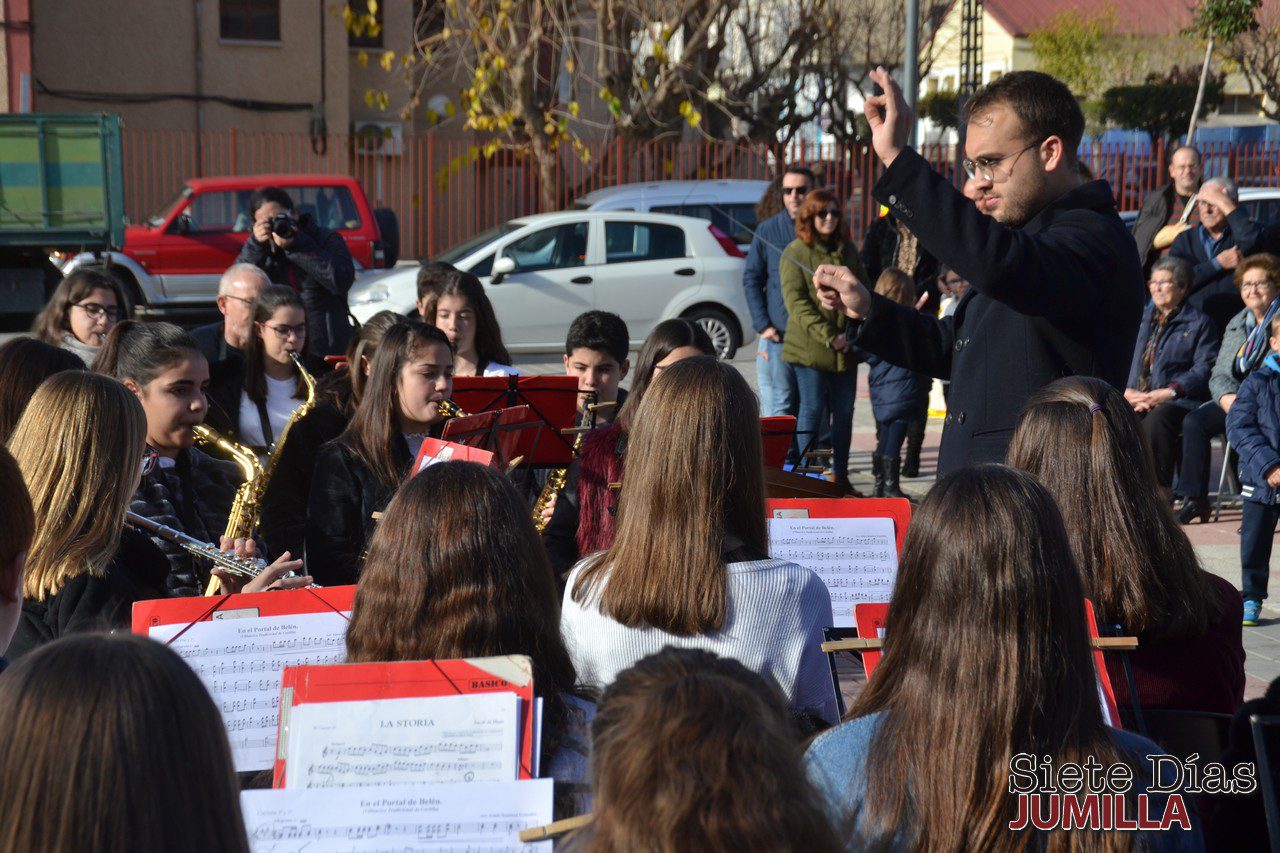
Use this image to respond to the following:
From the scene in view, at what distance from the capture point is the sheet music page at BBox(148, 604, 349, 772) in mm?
2533

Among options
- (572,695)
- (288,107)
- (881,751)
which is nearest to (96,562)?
(572,695)

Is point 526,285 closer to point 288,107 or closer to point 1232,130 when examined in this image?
point 288,107

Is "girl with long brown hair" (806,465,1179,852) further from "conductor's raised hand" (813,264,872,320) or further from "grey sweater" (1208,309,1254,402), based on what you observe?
"grey sweater" (1208,309,1254,402)

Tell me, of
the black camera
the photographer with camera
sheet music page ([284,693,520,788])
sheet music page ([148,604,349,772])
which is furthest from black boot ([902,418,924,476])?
sheet music page ([284,693,520,788])

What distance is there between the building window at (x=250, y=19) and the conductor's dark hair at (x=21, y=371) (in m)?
18.9

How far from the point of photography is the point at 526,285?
13203 millimetres

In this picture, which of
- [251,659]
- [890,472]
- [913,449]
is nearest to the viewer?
[251,659]

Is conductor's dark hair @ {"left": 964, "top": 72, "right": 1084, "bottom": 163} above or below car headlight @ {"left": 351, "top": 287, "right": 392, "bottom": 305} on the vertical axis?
above

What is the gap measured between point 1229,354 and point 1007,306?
4889mm

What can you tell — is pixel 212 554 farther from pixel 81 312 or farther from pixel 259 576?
pixel 81 312

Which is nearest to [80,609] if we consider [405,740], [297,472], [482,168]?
[405,740]

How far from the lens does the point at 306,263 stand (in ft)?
23.4

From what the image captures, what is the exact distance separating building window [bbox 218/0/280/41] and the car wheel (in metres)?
11.5

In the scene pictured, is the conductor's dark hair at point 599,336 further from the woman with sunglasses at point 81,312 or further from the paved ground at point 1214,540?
the woman with sunglasses at point 81,312
